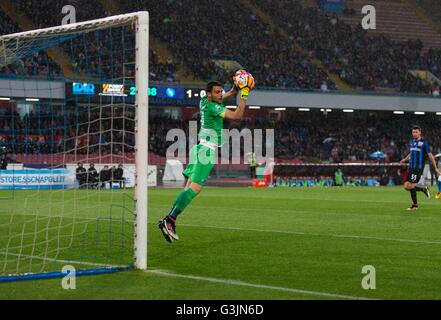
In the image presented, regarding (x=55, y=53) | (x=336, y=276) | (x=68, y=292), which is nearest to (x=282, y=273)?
(x=336, y=276)

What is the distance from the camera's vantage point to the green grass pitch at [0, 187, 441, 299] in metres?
7.53

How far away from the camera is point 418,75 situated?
60906 millimetres

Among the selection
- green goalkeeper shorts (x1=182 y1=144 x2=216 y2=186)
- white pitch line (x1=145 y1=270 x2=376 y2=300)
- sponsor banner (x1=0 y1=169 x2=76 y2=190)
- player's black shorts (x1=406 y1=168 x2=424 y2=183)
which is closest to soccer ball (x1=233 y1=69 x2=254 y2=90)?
green goalkeeper shorts (x1=182 y1=144 x2=216 y2=186)

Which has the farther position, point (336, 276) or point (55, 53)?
point (55, 53)

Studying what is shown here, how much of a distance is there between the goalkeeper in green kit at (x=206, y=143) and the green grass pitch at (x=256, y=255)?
0.56 metres

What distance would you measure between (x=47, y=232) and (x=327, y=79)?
4405 cm

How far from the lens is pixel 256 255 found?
34.3 feet

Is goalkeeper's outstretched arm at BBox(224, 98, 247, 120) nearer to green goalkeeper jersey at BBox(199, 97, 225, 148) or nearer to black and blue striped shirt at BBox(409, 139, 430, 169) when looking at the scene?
green goalkeeper jersey at BBox(199, 97, 225, 148)

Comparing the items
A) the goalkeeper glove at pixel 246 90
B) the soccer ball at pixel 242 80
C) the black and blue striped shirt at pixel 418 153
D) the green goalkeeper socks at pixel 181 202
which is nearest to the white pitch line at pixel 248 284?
the green goalkeeper socks at pixel 181 202

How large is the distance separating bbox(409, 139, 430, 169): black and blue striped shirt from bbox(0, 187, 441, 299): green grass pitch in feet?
5.53

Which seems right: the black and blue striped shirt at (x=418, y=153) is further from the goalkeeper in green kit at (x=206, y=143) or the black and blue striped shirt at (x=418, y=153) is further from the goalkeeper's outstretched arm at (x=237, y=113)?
the goalkeeper's outstretched arm at (x=237, y=113)

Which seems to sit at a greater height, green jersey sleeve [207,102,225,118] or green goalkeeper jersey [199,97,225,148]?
green jersey sleeve [207,102,225,118]

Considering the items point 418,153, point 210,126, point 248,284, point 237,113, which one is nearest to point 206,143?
point 210,126

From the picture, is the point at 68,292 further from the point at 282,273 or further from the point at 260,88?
the point at 260,88
